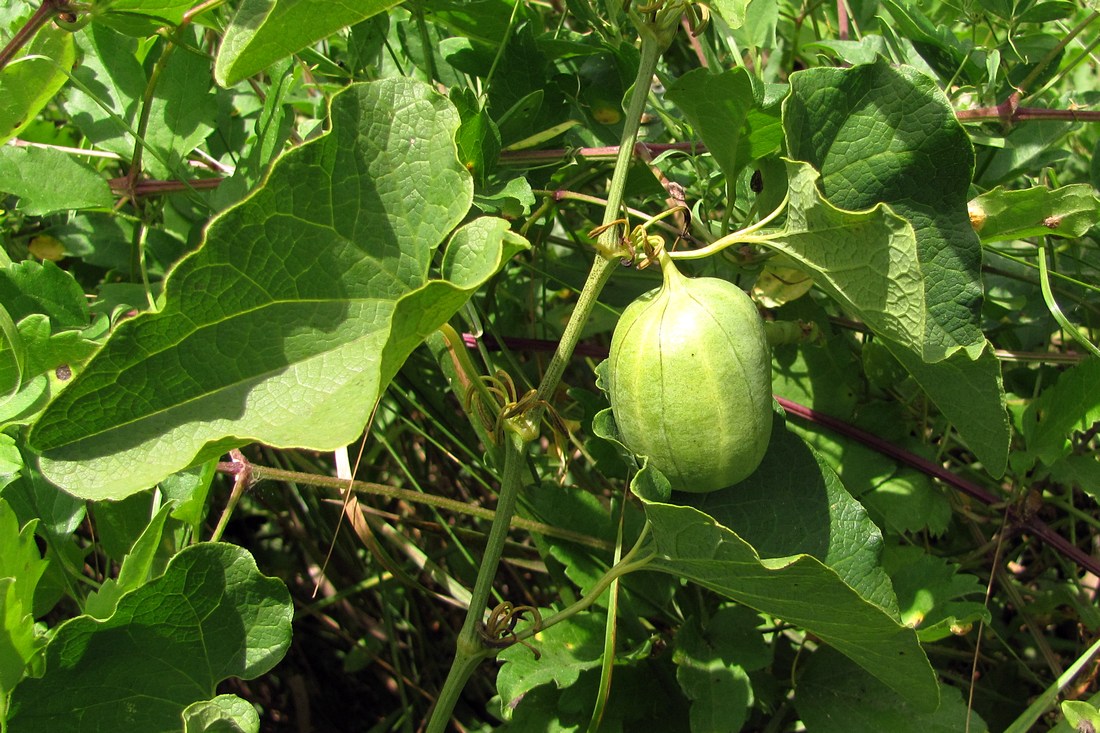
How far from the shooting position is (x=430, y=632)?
1959 millimetres

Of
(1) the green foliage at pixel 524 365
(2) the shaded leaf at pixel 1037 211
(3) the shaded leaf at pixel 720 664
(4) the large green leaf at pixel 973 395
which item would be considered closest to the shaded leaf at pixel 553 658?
(1) the green foliage at pixel 524 365

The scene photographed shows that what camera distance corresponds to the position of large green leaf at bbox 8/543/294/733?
1155 millimetres

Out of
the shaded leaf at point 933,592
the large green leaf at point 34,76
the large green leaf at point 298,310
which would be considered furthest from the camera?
the shaded leaf at point 933,592

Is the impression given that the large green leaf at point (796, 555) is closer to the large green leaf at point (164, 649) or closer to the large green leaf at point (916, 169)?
the large green leaf at point (916, 169)

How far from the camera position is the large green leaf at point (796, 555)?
1.06 m

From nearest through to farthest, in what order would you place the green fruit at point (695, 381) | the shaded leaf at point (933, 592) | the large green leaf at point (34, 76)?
the green fruit at point (695, 381) → the large green leaf at point (34, 76) → the shaded leaf at point (933, 592)

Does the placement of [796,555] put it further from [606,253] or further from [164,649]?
[164,649]

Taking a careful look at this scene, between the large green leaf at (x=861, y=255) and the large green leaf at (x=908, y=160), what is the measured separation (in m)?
0.10

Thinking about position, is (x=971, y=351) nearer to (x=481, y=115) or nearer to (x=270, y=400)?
(x=481, y=115)

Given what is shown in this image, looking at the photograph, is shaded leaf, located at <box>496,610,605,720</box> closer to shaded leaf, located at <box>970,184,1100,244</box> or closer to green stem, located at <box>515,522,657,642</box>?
green stem, located at <box>515,522,657,642</box>

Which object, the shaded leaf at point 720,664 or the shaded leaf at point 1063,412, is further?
the shaded leaf at point 1063,412

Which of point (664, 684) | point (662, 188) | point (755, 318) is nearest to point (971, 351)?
point (755, 318)

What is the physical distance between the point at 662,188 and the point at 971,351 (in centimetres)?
54

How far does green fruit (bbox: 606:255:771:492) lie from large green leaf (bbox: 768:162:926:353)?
0.33ft
